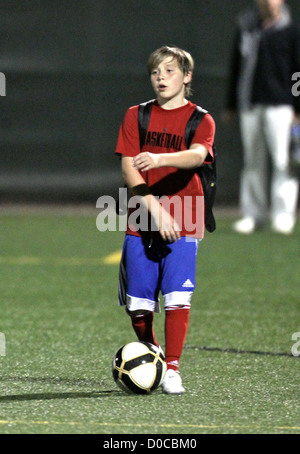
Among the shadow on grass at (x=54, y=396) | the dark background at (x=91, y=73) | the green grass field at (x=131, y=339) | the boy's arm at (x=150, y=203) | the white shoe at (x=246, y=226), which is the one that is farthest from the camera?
the dark background at (x=91, y=73)

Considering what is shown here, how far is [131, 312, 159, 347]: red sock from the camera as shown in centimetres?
469

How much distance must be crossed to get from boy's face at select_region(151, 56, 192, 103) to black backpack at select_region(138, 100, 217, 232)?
133mm

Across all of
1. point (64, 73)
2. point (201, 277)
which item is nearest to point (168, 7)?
point (64, 73)

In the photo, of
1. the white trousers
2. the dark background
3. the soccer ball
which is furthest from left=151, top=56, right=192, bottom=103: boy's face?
the dark background

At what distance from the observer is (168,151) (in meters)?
4.53

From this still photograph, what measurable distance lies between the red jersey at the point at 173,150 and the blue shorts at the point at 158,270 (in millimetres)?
73

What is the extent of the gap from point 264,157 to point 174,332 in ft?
22.1

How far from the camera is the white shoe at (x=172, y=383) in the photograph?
14.6 feet

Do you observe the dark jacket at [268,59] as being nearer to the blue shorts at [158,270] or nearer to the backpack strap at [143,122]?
the backpack strap at [143,122]

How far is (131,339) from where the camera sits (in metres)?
5.88

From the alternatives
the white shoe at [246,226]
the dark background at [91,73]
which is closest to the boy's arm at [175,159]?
the white shoe at [246,226]

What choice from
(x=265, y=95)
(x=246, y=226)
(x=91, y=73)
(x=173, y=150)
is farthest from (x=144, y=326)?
(x=91, y=73)

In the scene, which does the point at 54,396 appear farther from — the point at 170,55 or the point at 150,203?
the point at 170,55

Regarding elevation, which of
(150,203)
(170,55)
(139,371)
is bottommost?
(139,371)
